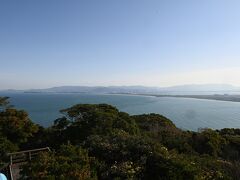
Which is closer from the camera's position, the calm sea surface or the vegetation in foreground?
the vegetation in foreground

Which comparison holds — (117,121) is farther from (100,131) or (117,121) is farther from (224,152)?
(224,152)

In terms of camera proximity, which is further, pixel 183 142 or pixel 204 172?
pixel 183 142

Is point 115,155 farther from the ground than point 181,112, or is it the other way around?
point 115,155

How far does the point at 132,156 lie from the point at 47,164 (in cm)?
269

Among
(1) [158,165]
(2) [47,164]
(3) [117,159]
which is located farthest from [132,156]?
(2) [47,164]

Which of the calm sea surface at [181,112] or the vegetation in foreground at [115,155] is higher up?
the vegetation in foreground at [115,155]

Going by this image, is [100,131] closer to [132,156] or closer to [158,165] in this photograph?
[132,156]

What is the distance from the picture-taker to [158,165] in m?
6.67

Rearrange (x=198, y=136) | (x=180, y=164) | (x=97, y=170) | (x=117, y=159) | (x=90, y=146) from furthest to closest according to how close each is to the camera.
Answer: (x=198, y=136) < (x=90, y=146) < (x=117, y=159) < (x=97, y=170) < (x=180, y=164)

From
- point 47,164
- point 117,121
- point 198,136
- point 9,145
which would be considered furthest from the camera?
point 117,121

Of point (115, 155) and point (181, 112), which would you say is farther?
point (181, 112)

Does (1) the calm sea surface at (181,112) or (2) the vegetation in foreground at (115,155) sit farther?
(1) the calm sea surface at (181,112)

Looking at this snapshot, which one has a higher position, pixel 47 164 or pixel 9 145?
pixel 47 164

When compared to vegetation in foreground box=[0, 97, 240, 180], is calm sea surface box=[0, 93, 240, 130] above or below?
below
